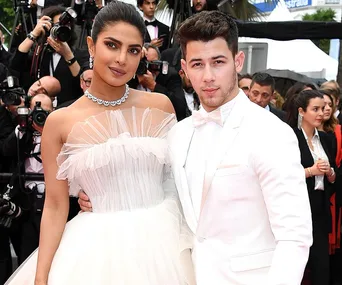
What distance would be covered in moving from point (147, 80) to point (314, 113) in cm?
152

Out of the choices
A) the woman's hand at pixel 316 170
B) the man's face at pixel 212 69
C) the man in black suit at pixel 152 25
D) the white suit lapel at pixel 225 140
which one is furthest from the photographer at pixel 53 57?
the white suit lapel at pixel 225 140

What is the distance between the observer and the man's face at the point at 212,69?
1848 millimetres

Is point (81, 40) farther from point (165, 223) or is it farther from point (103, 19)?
point (165, 223)

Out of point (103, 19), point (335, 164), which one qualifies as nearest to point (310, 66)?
point (335, 164)

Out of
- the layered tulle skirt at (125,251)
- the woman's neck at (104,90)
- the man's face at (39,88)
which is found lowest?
the layered tulle skirt at (125,251)

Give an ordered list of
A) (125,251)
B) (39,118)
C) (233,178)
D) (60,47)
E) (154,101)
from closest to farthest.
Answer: (233,178) → (125,251) → (154,101) → (39,118) → (60,47)

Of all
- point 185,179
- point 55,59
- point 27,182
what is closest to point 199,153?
point 185,179

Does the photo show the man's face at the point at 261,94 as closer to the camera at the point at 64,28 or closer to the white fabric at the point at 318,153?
the white fabric at the point at 318,153

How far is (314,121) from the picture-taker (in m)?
4.57

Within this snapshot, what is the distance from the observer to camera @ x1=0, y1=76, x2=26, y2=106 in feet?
13.4

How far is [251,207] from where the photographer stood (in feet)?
5.87

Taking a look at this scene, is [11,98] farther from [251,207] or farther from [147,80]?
[251,207]

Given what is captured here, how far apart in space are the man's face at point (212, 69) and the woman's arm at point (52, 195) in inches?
27.0

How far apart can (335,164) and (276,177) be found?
3150 millimetres
